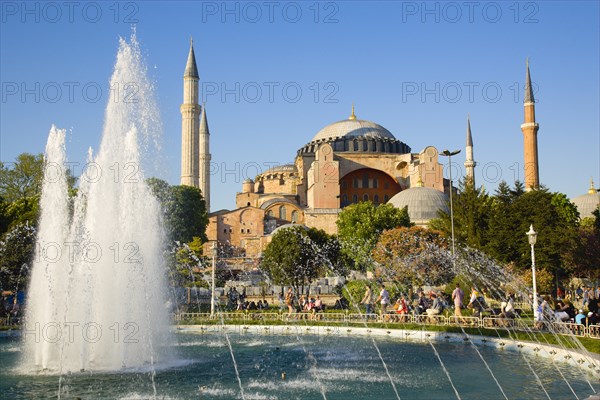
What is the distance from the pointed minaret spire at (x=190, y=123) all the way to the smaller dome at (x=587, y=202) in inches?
1342

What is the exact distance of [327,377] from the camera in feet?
31.9

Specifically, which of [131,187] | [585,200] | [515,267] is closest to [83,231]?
[131,187]

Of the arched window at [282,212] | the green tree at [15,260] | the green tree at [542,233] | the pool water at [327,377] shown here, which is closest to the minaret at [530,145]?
the green tree at [542,233]

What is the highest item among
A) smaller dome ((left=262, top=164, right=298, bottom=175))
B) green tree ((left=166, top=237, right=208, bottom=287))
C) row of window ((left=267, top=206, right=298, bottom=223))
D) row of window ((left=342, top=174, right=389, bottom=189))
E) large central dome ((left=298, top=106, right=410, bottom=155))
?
large central dome ((left=298, top=106, right=410, bottom=155))

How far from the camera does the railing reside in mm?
12271

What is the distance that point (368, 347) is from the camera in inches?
507

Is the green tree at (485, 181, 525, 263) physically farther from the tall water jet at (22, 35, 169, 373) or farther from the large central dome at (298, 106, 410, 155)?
the large central dome at (298, 106, 410, 155)

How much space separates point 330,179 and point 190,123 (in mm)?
12333

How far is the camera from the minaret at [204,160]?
60281mm

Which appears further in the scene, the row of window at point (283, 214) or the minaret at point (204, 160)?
the minaret at point (204, 160)

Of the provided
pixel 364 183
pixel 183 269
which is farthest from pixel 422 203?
pixel 183 269

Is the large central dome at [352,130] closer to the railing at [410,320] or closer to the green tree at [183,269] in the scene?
the green tree at [183,269]

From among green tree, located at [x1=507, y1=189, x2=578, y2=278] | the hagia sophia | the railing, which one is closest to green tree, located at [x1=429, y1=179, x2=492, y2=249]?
green tree, located at [x1=507, y1=189, x2=578, y2=278]

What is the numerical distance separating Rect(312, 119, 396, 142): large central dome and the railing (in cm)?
4688
